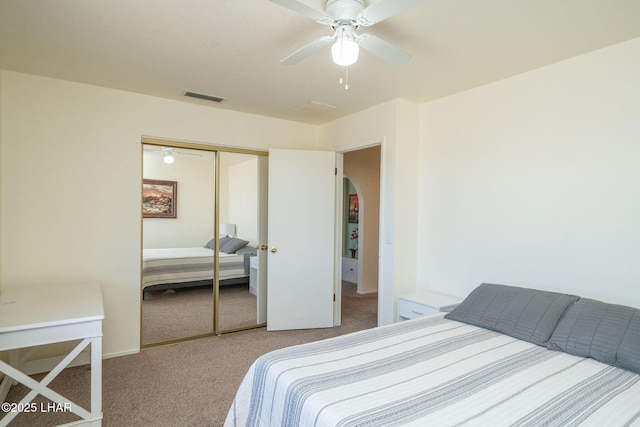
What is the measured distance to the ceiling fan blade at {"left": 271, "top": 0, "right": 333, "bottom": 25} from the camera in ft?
4.49

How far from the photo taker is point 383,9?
1.46 metres

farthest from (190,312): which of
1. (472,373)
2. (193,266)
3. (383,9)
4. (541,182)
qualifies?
(541,182)

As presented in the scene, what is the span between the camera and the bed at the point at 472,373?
1.26 meters

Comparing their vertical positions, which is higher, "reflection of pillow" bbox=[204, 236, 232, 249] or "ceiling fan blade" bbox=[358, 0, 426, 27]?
"ceiling fan blade" bbox=[358, 0, 426, 27]

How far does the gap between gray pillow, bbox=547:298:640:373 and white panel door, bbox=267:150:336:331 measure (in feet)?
7.76

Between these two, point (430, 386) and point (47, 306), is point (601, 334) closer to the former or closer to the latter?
point (430, 386)

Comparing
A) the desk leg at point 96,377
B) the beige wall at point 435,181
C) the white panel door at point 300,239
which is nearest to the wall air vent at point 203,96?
the beige wall at point 435,181

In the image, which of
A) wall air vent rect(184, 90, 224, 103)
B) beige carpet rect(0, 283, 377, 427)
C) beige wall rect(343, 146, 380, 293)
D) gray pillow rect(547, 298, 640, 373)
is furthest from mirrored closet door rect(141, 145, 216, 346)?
gray pillow rect(547, 298, 640, 373)

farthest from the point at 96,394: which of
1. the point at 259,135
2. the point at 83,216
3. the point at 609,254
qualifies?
the point at 609,254

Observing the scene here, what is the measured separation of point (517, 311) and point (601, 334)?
1.43 feet

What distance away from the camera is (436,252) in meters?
3.27

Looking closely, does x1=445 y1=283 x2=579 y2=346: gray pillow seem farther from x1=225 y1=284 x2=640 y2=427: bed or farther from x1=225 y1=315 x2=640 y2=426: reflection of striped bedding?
x1=225 y1=315 x2=640 y2=426: reflection of striped bedding

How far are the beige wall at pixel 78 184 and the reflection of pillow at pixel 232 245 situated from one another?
88 cm

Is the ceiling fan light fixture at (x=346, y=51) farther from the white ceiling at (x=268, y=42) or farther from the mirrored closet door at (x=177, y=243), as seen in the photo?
the mirrored closet door at (x=177, y=243)
